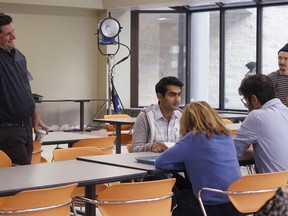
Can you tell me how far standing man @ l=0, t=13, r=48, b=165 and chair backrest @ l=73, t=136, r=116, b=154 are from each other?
0.96 meters

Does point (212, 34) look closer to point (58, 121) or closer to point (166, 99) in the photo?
point (58, 121)

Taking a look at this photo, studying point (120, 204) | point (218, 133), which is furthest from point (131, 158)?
point (120, 204)

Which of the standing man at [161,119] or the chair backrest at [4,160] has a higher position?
the standing man at [161,119]

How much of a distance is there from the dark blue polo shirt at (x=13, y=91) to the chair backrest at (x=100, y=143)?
3.20 feet

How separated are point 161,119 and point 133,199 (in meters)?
1.76

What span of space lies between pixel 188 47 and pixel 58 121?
3092 mm

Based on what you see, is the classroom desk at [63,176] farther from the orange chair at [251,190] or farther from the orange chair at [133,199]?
the orange chair at [251,190]

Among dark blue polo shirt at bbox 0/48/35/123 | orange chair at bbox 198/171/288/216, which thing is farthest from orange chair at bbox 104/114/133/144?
orange chair at bbox 198/171/288/216

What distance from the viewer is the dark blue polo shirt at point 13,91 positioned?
15.2 feet

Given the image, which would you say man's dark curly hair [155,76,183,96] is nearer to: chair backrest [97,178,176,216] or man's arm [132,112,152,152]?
man's arm [132,112,152,152]

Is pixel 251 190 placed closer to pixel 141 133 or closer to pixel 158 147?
pixel 158 147

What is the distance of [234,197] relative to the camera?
Result: 12.3 ft

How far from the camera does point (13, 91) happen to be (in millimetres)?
4664

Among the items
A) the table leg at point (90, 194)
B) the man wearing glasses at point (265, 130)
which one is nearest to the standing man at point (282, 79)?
the man wearing glasses at point (265, 130)
